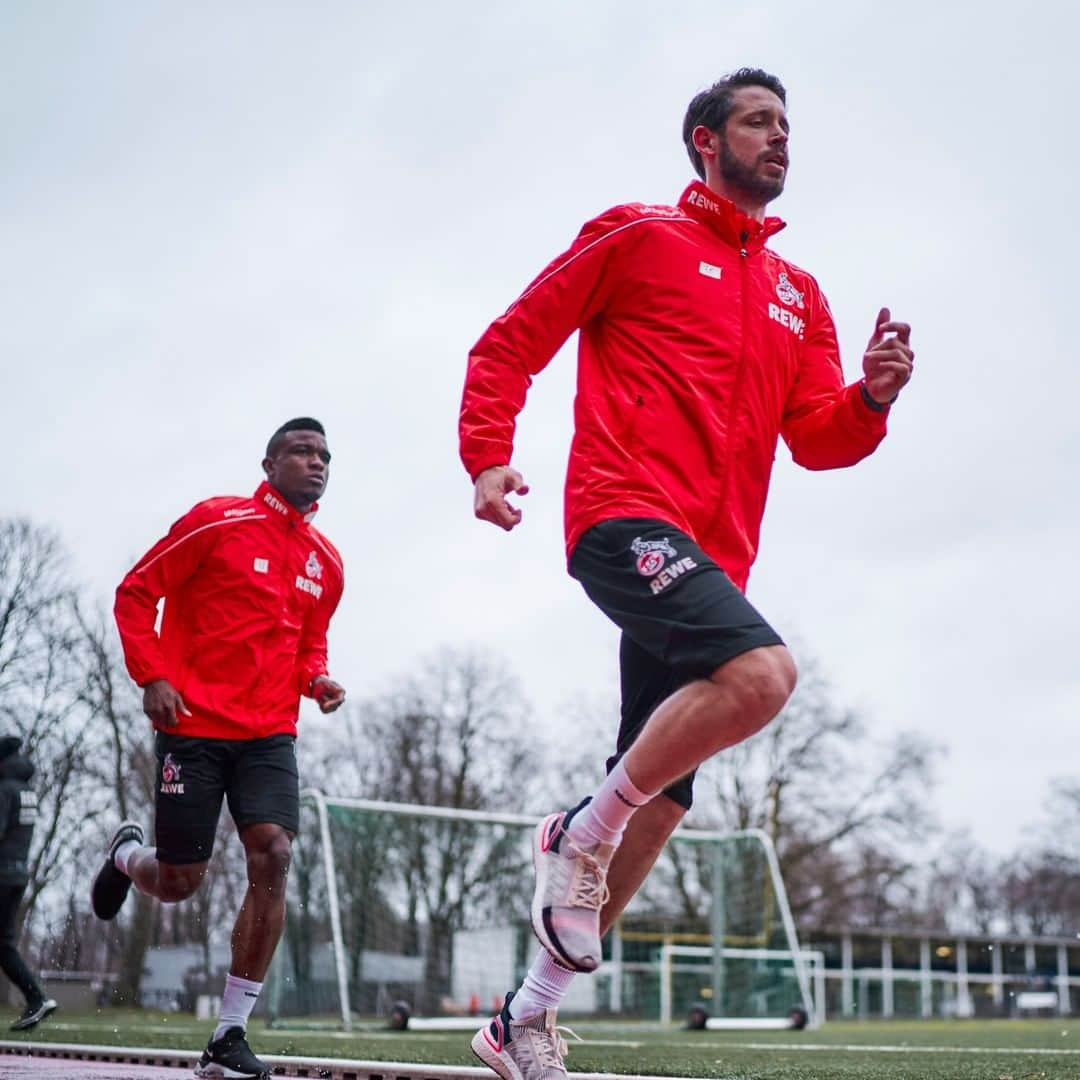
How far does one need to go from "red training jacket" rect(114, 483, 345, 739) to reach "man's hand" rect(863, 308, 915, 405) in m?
3.15

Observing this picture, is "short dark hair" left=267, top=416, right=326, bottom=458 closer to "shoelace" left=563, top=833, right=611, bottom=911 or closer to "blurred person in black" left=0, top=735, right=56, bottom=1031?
"shoelace" left=563, top=833, right=611, bottom=911

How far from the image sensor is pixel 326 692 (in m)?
6.61

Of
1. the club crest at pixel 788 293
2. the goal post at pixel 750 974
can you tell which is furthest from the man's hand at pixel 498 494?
the goal post at pixel 750 974

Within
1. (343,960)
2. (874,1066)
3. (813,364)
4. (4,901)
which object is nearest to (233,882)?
(343,960)

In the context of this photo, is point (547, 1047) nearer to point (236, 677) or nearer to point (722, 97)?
point (722, 97)

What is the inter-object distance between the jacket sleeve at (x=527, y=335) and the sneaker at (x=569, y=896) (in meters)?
0.98

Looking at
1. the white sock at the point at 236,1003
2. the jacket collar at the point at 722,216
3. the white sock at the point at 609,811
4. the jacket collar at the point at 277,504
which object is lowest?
the white sock at the point at 236,1003

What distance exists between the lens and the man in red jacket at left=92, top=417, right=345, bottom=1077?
616cm

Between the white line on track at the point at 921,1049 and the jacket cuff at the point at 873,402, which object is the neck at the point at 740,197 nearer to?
the jacket cuff at the point at 873,402

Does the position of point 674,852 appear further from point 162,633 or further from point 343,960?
point 162,633

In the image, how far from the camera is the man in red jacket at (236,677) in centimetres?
616

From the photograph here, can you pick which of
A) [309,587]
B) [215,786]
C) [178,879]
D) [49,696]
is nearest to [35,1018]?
[178,879]

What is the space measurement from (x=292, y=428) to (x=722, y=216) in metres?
3.07

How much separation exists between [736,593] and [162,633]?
3533 mm
